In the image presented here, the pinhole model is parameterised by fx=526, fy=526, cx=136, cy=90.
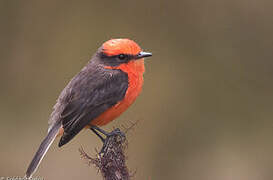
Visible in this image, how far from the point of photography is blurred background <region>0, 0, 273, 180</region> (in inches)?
351

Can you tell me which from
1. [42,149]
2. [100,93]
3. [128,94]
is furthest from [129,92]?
[42,149]

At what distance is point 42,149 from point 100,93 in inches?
41.9

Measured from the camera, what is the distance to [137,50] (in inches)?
284

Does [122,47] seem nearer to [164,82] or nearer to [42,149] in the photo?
[42,149]

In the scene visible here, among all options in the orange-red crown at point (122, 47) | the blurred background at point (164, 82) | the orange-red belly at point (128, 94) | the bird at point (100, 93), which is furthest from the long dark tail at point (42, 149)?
the blurred background at point (164, 82)

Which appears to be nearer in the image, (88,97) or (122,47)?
(88,97)

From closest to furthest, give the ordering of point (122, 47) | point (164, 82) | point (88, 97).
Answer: point (88, 97) → point (122, 47) → point (164, 82)

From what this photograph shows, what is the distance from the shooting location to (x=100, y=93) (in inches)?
274

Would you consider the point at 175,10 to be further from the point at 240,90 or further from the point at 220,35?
the point at 240,90

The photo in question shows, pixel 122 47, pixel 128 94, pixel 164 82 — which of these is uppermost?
pixel 122 47

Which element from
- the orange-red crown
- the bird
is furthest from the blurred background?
the orange-red crown

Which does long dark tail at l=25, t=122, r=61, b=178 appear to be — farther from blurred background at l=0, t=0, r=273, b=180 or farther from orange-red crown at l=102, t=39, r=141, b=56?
blurred background at l=0, t=0, r=273, b=180

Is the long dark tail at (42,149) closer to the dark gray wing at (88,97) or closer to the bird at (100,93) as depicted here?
the bird at (100,93)

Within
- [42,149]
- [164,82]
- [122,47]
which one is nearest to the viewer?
[42,149]
